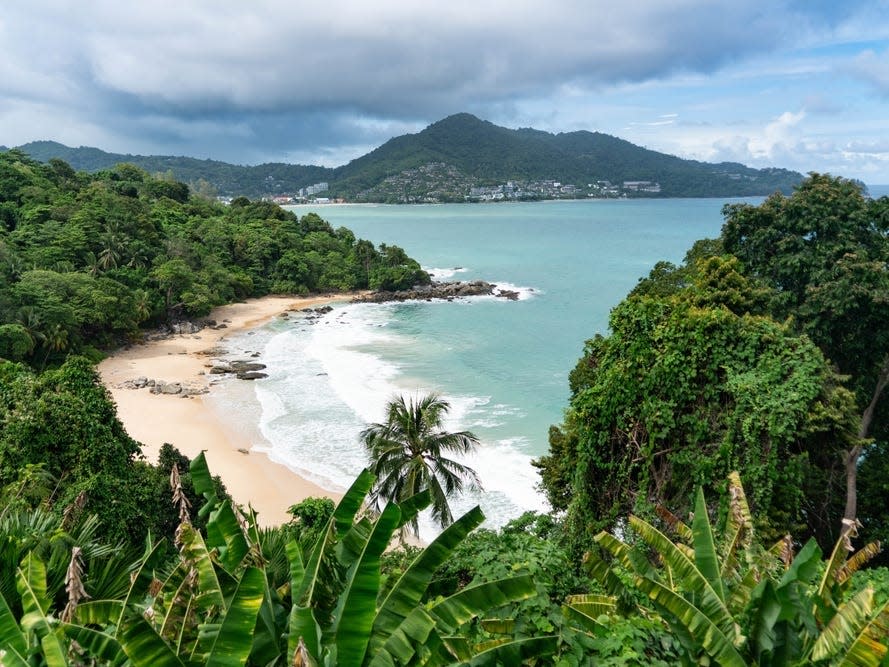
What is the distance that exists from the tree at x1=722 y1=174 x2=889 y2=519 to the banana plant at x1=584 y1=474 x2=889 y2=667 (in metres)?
11.4

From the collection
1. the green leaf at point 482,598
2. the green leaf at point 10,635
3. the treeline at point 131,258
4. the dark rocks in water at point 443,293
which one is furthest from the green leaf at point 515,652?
the dark rocks in water at point 443,293

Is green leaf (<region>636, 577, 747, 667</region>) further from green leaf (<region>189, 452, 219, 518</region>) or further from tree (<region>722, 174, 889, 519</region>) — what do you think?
tree (<region>722, 174, 889, 519</region>)

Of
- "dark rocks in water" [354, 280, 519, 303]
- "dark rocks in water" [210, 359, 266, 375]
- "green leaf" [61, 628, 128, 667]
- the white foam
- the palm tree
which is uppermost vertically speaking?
"green leaf" [61, 628, 128, 667]

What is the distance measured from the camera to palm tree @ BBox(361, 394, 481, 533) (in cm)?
1406

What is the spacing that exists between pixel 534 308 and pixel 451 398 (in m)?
24.5

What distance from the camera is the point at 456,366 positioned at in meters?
35.6

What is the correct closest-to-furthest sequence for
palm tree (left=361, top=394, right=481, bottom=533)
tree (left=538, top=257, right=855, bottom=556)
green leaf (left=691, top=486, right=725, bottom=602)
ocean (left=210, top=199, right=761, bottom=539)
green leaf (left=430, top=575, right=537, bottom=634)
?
green leaf (left=430, top=575, right=537, bottom=634), green leaf (left=691, top=486, right=725, bottom=602), tree (left=538, top=257, right=855, bottom=556), palm tree (left=361, top=394, right=481, bottom=533), ocean (left=210, top=199, right=761, bottom=539)

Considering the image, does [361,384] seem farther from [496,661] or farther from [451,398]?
[496,661]

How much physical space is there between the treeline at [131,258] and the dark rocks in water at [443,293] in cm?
168

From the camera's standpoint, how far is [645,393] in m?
10.2

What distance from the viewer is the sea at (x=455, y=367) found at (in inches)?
876

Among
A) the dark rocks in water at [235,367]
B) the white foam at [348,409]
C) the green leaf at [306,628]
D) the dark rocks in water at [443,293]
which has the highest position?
the green leaf at [306,628]

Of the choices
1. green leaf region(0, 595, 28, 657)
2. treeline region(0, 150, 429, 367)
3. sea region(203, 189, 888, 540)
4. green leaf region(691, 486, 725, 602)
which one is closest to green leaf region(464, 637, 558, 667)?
green leaf region(691, 486, 725, 602)

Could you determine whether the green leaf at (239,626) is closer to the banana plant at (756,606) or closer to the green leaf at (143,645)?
the green leaf at (143,645)
